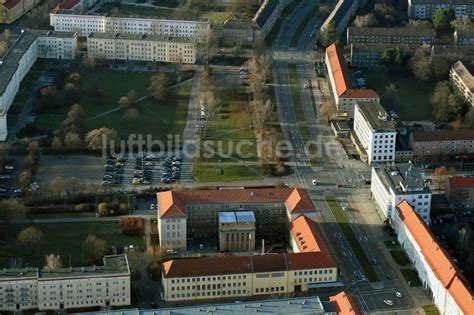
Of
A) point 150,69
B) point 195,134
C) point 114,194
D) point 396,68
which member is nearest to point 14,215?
point 114,194

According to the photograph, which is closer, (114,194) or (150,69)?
(114,194)

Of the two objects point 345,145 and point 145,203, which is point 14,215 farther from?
point 345,145

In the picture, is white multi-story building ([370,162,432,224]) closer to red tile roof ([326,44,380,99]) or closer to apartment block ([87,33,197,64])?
red tile roof ([326,44,380,99])

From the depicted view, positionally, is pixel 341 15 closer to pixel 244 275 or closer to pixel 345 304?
pixel 244 275

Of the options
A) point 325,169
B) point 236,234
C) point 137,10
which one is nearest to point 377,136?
point 325,169

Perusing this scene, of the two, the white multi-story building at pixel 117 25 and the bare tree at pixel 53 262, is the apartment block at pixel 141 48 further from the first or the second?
the bare tree at pixel 53 262

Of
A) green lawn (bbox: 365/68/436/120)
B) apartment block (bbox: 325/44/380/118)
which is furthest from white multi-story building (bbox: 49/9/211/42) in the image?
green lawn (bbox: 365/68/436/120)

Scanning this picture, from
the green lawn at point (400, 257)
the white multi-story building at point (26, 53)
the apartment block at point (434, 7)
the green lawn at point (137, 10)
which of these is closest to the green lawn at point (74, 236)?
the green lawn at point (400, 257)
